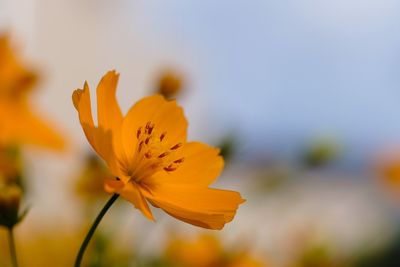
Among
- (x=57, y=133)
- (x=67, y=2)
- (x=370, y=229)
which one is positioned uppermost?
(x=67, y=2)

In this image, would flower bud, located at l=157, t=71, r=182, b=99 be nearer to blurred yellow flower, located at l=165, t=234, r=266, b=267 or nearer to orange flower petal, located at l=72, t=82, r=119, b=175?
blurred yellow flower, located at l=165, t=234, r=266, b=267

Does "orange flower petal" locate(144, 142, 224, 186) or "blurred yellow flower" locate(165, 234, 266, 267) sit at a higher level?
"orange flower petal" locate(144, 142, 224, 186)

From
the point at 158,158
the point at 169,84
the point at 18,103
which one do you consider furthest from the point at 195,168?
the point at 18,103

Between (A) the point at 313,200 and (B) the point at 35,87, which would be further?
(A) the point at 313,200

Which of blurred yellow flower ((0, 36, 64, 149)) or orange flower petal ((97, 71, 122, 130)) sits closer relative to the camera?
orange flower petal ((97, 71, 122, 130))

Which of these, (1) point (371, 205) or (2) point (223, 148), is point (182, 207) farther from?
(1) point (371, 205)

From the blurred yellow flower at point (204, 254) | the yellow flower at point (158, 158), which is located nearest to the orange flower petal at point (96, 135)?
the yellow flower at point (158, 158)

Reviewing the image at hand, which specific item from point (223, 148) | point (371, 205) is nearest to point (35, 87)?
point (223, 148)

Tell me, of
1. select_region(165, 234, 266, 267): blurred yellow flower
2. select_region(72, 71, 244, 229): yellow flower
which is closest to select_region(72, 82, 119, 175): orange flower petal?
select_region(72, 71, 244, 229): yellow flower

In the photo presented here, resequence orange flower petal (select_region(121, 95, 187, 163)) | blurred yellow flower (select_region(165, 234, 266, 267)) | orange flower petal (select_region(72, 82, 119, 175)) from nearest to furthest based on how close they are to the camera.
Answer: orange flower petal (select_region(72, 82, 119, 175))
orange flower petal (select_region(121, 95, 187, 163))
blurred yellow flower (select_region(165, 234, 266, 267))
